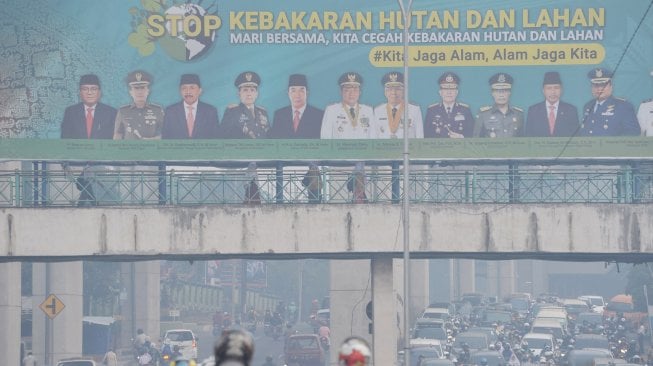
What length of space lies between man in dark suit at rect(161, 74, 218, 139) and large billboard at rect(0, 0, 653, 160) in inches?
1.3

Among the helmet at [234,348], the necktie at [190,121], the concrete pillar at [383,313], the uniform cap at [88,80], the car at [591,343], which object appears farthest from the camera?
the car at [591,343]

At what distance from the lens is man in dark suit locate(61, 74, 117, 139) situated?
34.1m

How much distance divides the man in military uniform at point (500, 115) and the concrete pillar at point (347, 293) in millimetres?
10418

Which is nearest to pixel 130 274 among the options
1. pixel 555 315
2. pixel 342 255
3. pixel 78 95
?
pixel 555 315

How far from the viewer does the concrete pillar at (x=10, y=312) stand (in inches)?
1791

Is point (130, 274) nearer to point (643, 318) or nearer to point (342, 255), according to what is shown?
point (643, 318)

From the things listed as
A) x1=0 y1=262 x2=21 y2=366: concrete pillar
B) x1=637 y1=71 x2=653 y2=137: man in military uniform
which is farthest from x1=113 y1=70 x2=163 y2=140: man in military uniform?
x1=0 y1=262 x2=21 y2=366: concrete pillar

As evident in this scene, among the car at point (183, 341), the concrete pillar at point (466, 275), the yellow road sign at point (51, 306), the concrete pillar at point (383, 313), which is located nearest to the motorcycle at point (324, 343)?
the car at point (183, 341)

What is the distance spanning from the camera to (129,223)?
29.5m

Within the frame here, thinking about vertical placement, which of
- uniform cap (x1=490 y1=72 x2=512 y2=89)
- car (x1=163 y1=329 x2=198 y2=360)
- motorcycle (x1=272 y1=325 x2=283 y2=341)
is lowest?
motorcycle (x1=272 y1=325 x2=283 y2=341)

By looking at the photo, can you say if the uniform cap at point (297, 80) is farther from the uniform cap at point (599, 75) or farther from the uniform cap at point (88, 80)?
the uniform cap at point (599, 75)

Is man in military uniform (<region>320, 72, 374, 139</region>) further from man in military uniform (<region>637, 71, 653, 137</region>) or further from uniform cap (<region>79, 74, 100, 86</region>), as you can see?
man in military uniform (<region>637, 71, 653, 137</region>)

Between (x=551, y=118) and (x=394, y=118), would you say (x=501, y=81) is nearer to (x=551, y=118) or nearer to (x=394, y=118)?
(x=551, y=118)

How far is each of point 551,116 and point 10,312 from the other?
1990cm
